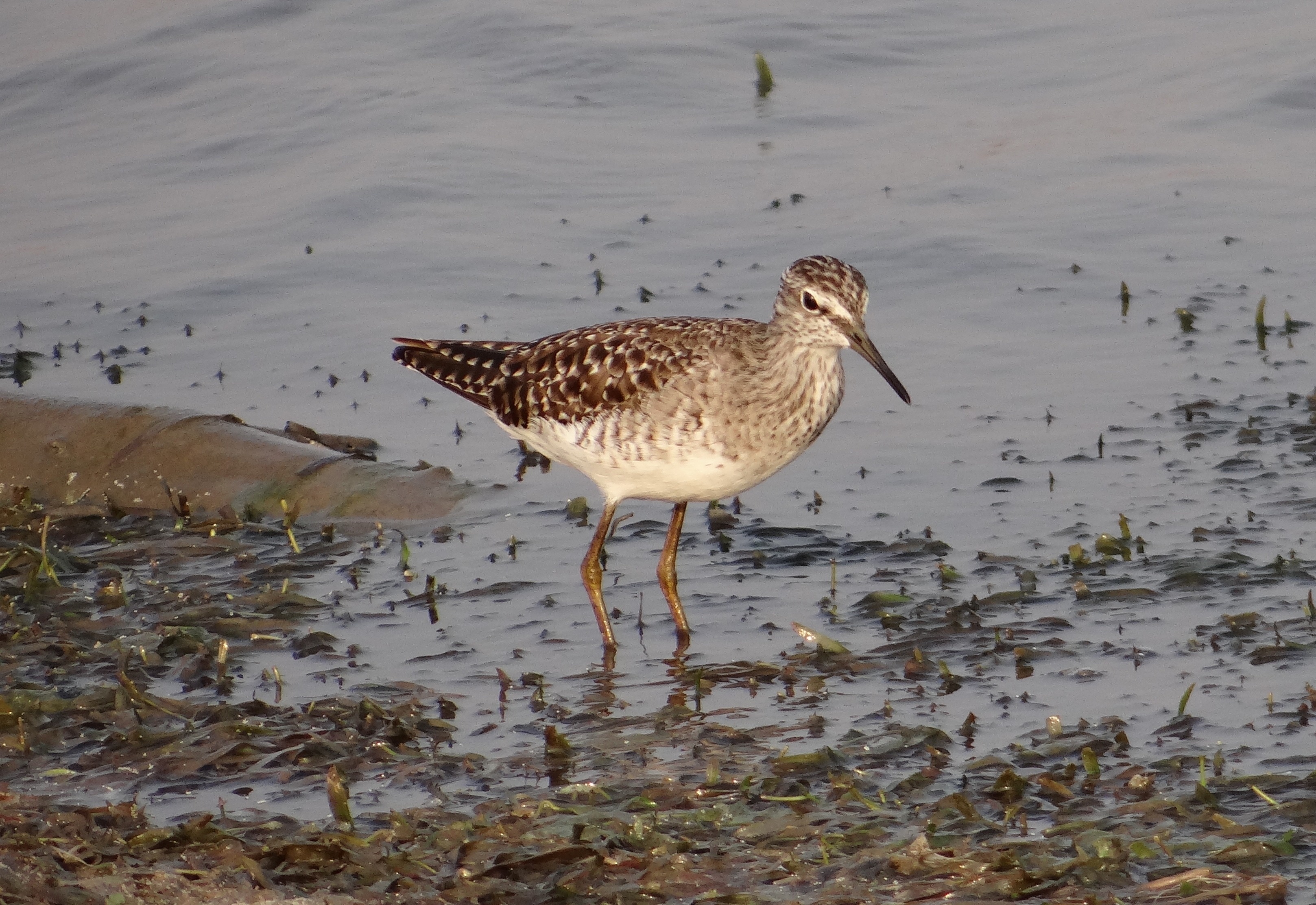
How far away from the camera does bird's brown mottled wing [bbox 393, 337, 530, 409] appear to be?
8117mm

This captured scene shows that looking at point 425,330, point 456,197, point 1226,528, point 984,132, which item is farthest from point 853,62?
A: point 1226,528

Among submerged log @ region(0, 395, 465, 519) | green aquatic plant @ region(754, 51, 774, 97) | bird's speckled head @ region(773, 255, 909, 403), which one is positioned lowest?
submerged log @ region(0, 395, 465, 519)

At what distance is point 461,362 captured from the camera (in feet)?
27.1

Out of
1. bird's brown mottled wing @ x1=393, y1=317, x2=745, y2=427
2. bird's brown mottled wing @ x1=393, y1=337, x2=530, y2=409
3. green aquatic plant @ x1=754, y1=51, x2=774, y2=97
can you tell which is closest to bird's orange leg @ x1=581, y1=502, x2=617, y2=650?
bird's brown mottled wing @ x1=393, y1=317, x2=745, y2=427

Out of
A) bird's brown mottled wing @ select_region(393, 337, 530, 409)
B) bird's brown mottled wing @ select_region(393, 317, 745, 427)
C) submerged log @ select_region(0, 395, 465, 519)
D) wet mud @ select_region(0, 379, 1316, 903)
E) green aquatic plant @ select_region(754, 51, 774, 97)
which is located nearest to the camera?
wet mud @ select_region(0, 379, 1316, 903)

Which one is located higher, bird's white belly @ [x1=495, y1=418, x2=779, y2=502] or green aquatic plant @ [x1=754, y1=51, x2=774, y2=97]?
green aquatic plant @ [x1=754, y1=51, x2=774, y2=97]

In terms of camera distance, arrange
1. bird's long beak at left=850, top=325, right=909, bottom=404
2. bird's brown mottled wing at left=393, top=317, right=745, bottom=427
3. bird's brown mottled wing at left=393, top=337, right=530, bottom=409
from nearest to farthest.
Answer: bird's long beak at left=850, top=325, right=909, bottom=404, bird's brown mottled wing at left=393, top=317, right=745, bottom=427, bird's brown mottled wing at left=393, top=337, right=530, bottom=409

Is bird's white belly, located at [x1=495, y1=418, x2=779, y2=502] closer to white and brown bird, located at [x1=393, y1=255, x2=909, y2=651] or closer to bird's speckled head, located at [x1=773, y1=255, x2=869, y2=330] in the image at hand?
white and brown bird, located at [x1=393, y1=255, x2=909, y2=651]

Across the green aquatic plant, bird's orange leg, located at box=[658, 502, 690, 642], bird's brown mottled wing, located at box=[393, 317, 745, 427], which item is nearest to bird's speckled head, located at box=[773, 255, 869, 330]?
bird's brown mottled wing, located at box=[393, 317, 745, 427]

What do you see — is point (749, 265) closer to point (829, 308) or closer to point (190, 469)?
point (190, 469)

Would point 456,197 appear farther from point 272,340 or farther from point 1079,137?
point 1079,137

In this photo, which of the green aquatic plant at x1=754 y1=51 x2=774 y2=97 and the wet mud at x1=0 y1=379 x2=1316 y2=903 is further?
the green aquatic plant at x1=754 y1=51 x2=774 y2=97

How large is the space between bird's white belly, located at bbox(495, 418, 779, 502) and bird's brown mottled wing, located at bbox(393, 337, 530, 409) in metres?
0.66

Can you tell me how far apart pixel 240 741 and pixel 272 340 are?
5432 mm
